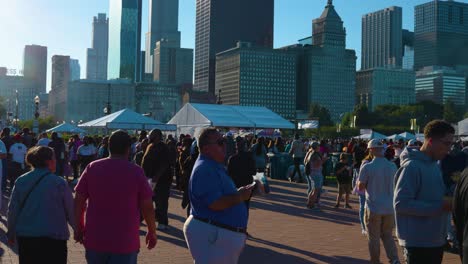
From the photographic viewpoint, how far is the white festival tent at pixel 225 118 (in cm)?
2756

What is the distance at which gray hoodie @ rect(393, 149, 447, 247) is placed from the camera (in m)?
4.52

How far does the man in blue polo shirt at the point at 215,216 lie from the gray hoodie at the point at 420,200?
1257 mm

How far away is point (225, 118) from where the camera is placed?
91.7ft

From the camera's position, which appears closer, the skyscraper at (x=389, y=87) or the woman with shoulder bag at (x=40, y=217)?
the woman with shoulder bag at (x=40, y=217)

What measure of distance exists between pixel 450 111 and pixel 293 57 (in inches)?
2695

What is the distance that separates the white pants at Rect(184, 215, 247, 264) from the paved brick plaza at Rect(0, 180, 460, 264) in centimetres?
350

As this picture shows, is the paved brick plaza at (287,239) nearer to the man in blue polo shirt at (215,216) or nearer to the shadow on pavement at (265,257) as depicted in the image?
the shadow on pavement at (265,257)

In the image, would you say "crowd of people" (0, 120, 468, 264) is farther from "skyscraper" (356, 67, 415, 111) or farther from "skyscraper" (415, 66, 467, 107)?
"skyscraper" (415, 66, 467, 107)

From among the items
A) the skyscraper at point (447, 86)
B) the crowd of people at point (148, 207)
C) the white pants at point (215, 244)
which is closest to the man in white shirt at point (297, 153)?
the crowd of people at point (148, 207)

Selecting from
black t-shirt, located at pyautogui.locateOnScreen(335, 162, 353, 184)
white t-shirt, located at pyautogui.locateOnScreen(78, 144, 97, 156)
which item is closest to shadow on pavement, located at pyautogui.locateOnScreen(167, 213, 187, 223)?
black t-shirt, located at pyautogui.locateOnScreen(335, 162, 353, 184)

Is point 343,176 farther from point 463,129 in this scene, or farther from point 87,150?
point 463,129

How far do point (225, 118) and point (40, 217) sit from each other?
75.5 feet

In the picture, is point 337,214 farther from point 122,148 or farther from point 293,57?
point 293,57

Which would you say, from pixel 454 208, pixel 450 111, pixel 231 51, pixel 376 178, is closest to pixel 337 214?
pixel 376 178
